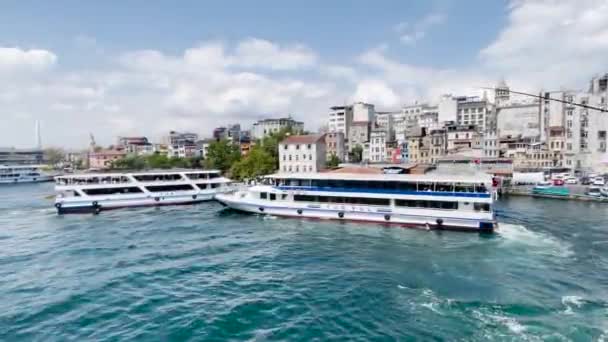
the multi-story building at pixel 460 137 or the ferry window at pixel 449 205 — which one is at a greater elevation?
the multi-story building at pixel 460 137

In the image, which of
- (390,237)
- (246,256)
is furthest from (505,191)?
(246,256)

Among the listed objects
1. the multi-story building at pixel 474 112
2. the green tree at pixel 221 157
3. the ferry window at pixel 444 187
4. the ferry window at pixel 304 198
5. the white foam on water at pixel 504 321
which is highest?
the multi-story building at pixel 474 112

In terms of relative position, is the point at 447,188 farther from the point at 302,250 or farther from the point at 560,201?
the point at 560,201

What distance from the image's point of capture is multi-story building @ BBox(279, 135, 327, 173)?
60469 millimetres

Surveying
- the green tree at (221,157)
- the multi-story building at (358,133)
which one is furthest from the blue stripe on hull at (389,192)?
the multi-story building at (358,133)

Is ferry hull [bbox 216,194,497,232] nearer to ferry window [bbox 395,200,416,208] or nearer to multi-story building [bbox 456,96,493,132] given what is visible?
ferry window [bbox 395,200,416,208]

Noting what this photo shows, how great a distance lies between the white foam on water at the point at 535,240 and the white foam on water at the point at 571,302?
6815 millimetres

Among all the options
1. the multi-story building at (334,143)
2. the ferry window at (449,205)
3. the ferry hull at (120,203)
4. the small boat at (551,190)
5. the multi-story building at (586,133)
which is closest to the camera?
the ferry window at (449,205)

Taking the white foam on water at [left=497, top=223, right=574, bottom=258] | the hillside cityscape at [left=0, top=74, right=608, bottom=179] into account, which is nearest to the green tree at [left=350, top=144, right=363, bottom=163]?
the hillside cityscape at [left=0, top=74, right=608, bottom=179]

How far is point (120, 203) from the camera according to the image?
40438 millimetres

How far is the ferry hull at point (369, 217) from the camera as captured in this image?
2761cm

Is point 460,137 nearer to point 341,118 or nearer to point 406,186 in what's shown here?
point 341,118

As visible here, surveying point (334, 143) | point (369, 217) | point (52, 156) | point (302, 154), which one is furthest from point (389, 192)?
point (52, 156)

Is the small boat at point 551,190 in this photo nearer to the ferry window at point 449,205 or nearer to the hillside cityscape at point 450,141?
the hillside cityscape at point 450,141
